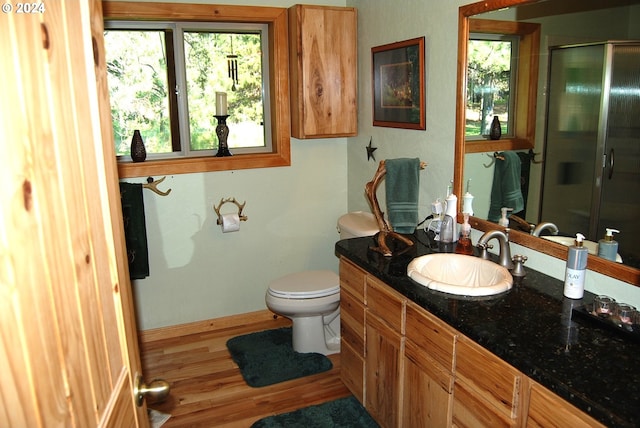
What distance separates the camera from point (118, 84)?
3244 millimetres

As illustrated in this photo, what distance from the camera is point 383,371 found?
230 centimetres

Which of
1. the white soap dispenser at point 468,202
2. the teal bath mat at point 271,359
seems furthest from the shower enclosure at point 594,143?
the teal bath mat at point 271,359

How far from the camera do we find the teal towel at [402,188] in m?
2.58

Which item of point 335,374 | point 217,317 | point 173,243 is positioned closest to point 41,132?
point 335,374

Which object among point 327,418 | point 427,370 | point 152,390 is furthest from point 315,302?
point 152,390

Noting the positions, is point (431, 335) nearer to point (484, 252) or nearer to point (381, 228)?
point (484, 252)

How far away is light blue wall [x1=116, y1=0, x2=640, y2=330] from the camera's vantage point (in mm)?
3234

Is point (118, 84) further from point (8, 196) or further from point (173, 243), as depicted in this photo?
point (8, 196)

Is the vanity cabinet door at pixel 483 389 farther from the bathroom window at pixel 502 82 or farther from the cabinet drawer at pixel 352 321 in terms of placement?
the bathroom window at pixel 502 82

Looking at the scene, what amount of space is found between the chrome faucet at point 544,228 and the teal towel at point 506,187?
12 centimetres

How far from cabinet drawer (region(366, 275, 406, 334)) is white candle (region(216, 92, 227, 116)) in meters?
1.67

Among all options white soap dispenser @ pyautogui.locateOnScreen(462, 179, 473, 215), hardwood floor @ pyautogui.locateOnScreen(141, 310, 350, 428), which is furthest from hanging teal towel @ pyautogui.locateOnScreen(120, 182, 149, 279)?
white soap dispenser @ pyautogui.locateOnScreen(462, 179, 473, 215)

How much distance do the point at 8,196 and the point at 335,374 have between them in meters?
2.61

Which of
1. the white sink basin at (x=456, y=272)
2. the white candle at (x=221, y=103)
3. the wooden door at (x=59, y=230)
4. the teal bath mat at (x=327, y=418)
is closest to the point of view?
the wooden door at (x=59, y=230)
